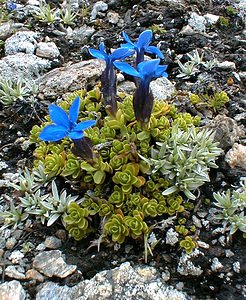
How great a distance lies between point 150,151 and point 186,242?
0.59 m

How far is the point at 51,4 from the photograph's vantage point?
482 cm

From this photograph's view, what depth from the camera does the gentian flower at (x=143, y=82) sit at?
7.78 feet

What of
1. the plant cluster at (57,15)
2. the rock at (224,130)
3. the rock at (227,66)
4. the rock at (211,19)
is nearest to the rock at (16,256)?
the rock at (224,130)

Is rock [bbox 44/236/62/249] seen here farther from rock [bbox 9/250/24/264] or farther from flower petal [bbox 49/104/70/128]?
flower petal [bbox 49/104/70/128]

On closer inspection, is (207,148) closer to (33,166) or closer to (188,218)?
(188,218)

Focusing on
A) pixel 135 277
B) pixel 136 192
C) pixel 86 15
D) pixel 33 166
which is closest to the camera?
pixel 135 277

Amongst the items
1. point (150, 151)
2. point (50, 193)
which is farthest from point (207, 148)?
point (50, 193)

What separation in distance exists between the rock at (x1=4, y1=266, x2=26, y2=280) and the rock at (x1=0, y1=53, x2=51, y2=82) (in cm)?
176

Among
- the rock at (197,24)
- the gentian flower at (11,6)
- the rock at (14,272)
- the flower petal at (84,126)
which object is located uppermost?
the flower petal at (84,126)

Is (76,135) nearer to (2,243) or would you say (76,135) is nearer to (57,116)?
(57,116)

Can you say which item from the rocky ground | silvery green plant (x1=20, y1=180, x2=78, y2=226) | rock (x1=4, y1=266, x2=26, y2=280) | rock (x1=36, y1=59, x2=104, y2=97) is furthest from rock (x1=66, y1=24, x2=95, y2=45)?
rock (x1=4, y1=266, x2=26, y2=280)

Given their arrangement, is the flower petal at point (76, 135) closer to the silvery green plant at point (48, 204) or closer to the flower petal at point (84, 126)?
the flower petal at point (84, 126)

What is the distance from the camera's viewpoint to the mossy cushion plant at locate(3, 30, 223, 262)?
8.41 ft

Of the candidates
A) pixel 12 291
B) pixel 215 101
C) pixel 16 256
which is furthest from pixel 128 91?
pixel 12 291
